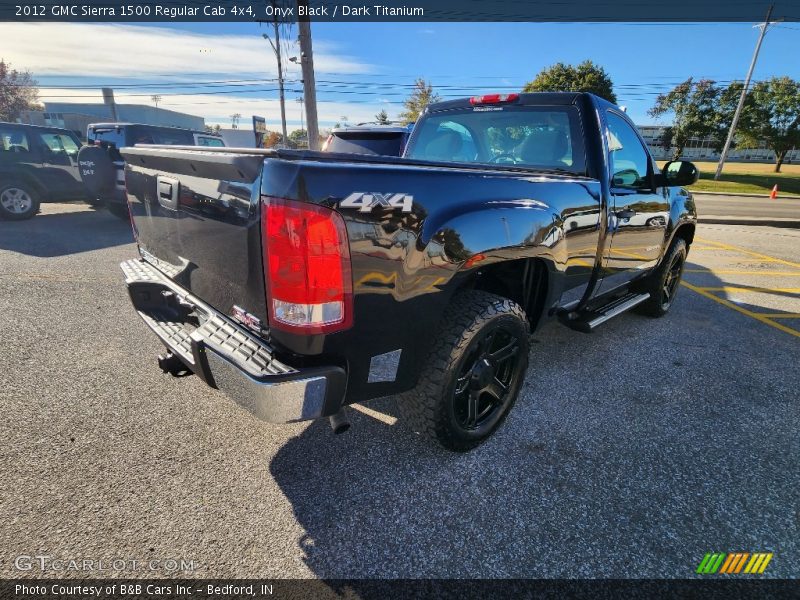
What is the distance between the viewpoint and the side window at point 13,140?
8.03 m

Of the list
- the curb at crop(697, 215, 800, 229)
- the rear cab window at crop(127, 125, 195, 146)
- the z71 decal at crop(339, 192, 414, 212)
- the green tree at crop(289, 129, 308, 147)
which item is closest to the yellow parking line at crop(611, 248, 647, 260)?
the z71 decal at crop(339, 192, 414, 212)

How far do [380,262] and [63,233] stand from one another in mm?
8488

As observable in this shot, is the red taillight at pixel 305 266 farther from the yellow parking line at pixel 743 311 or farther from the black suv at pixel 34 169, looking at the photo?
the black suv at pixel 34 169

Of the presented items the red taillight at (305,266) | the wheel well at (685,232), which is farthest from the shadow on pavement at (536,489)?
the wheel well at (685,232)

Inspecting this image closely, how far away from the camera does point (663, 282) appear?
4.33 metres

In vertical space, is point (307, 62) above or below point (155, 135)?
above

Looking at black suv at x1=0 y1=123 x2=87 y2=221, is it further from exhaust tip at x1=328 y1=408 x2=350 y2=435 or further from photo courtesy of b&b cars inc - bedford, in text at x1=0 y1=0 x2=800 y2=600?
exhaust tip at x1=328 y1=408 x2=350 y2=435

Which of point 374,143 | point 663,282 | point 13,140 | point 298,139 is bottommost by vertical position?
point 298,139

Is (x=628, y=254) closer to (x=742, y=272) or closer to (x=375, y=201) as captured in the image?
(x=375, y=201)

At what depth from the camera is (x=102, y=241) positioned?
23.2 ft

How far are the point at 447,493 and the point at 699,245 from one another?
9.45m

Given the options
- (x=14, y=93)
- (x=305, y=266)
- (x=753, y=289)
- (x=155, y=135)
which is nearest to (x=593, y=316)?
(x=305, y=266)

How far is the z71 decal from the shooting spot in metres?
1.49

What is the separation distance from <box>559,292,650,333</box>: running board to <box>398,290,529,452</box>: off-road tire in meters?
1.08
